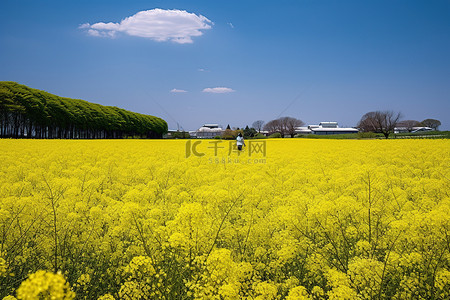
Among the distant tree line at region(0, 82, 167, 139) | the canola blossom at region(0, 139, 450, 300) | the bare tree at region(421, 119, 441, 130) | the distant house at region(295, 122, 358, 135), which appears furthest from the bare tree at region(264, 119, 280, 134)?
the canola blossom at region(0, 139, 450, 300)

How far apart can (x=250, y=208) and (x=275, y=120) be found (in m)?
130

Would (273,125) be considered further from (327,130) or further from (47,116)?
(47,116)

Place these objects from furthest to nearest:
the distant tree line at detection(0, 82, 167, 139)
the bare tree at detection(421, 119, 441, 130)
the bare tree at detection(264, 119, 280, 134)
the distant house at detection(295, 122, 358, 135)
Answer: the distant house at detection(295, 122, 358, 135)
the bare tree at detection(421, 119, 441, 130)
the bare tree at detection(264, 119, 280, 134)
the distant tree line at detection(0, 82, 167, 139)

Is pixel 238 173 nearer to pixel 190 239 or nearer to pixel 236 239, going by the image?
pixel 236 239

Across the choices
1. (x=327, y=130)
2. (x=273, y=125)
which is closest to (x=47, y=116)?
(x=273, y=125)

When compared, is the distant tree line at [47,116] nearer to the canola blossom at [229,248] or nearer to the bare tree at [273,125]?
the canola blossom at [229,248]

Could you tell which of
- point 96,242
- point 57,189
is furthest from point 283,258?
point 57,189

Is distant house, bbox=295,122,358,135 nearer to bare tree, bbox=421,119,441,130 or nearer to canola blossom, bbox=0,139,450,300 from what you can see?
bare tree, bbox=421,119,441,130

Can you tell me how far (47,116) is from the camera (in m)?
52.5

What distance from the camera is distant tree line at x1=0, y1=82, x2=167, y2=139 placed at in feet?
159

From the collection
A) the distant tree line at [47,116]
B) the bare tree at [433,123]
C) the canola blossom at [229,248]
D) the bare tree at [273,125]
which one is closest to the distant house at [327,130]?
the bare tree at [273,125]

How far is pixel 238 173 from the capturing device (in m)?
9.01

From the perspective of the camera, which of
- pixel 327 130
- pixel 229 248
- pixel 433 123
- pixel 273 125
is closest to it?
pixel 229 248

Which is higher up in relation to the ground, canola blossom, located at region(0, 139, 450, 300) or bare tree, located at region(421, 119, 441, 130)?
bare tree, located at region(421, 119, 441, 130)
